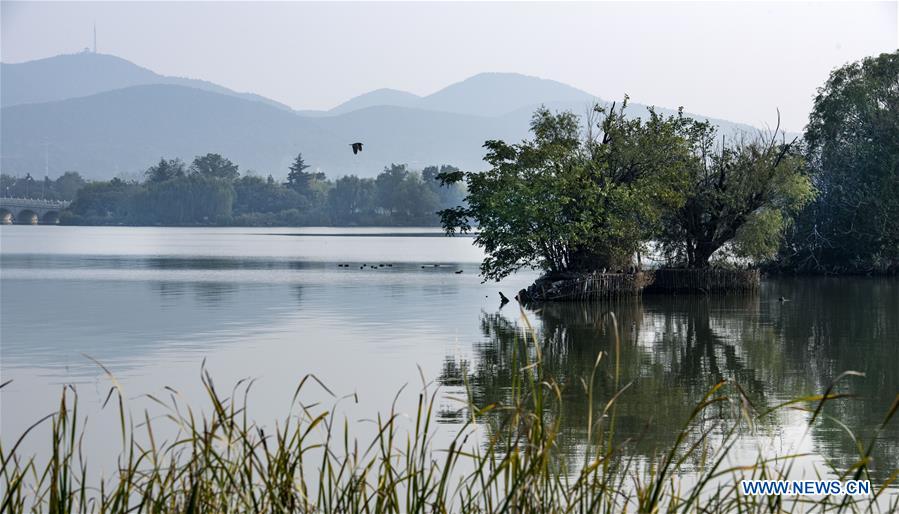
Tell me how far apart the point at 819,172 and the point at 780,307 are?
17.9 metres

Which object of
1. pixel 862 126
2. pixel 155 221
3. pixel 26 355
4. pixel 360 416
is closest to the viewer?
pixel 360 416

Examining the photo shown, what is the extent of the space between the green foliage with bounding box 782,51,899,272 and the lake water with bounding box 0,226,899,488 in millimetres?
2805

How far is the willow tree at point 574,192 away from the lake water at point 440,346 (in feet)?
6.89

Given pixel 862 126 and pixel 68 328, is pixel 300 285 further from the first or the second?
pixel 862 126

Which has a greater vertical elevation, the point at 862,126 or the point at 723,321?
the point at 862,126

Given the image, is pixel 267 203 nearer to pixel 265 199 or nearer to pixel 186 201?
pixel 265 199

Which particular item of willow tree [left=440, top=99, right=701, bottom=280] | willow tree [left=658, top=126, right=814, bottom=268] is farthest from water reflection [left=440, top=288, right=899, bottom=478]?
willow tree [left=658, top=126, right=814, bottom=268]

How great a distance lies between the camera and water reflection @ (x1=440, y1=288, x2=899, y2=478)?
14.6 metres

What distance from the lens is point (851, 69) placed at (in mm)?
51062

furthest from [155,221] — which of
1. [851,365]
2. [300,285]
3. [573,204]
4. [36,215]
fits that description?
[851,365]

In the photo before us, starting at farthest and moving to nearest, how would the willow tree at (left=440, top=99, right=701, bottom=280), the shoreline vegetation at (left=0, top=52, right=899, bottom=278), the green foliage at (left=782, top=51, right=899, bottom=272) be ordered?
the green foliage at (left=782, top=51, right=899, bottom=272) → the shoreline vegetation at (left=0, top=52, right=899, bottom=278) → the willow tree at (left=440, top=99, right=701, bottom=280)

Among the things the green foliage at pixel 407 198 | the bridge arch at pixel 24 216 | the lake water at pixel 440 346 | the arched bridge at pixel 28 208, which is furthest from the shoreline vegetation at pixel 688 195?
the bridge arch at pixel 24 216

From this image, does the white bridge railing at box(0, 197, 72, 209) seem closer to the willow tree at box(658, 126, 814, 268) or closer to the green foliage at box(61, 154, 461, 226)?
the green foliage at box(61, 154, 461, 226)

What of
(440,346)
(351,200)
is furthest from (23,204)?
(440,346)
